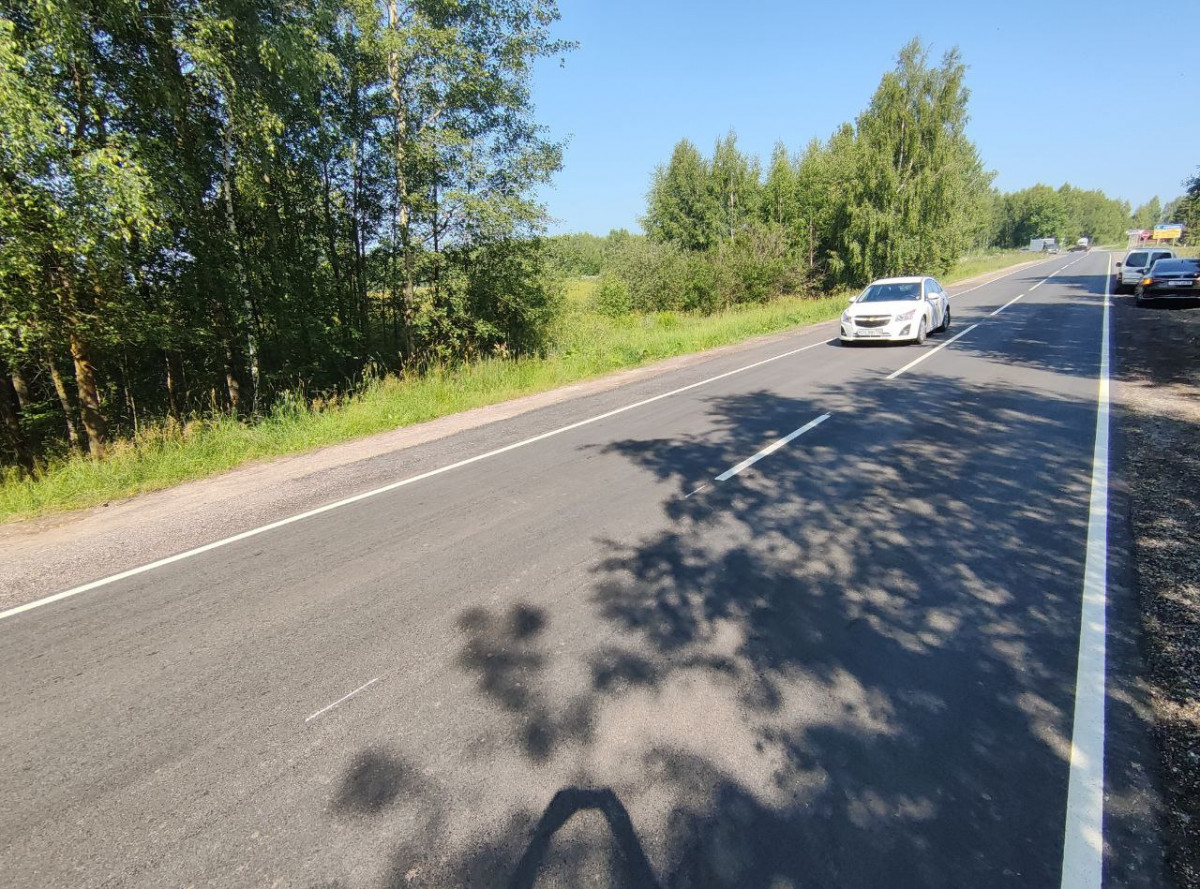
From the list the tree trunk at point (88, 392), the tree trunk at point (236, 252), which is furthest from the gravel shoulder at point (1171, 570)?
the tree trunk at point (236, 252)

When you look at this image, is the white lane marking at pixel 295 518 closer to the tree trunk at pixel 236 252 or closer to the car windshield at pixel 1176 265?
the tree trunk at pixel 236 252

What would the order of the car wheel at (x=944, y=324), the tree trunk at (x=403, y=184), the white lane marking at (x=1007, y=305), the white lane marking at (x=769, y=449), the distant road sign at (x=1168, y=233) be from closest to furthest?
the white lane marking at (x=769, y=449), the tree trunk at (x=403, y=184), the car wheel at (x=944, y=324), the white lane marking at (x=1007, y=305), the distant road sign at (x=1168, y=233)

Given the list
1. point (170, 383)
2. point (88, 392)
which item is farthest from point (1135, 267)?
point (88, 392)

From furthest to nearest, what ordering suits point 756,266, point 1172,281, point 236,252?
point 756,266 → point 1172,281 → point 236,252

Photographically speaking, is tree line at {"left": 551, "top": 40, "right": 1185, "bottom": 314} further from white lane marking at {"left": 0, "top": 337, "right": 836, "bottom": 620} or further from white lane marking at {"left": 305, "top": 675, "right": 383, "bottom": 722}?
white lane marking at {"left": 305, "top": 675, "right": 383, "bottom": 722}

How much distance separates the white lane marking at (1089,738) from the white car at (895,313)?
11.3 metres

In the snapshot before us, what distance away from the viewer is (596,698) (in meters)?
2.81

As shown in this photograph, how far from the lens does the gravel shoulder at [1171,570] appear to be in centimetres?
215

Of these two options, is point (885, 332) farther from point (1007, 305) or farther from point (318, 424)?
point (318, 424)

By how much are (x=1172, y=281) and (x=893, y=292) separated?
12427 millimetres

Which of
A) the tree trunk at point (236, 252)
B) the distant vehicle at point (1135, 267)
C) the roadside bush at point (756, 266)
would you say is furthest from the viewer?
the roadside bush at point (756, 266)

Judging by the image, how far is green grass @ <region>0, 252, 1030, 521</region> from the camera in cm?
659

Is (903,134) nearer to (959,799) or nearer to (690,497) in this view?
(690,497)

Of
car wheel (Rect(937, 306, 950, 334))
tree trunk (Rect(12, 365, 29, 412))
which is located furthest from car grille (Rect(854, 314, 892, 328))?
tree trunk (Rect(12, 365, 29, 412))
